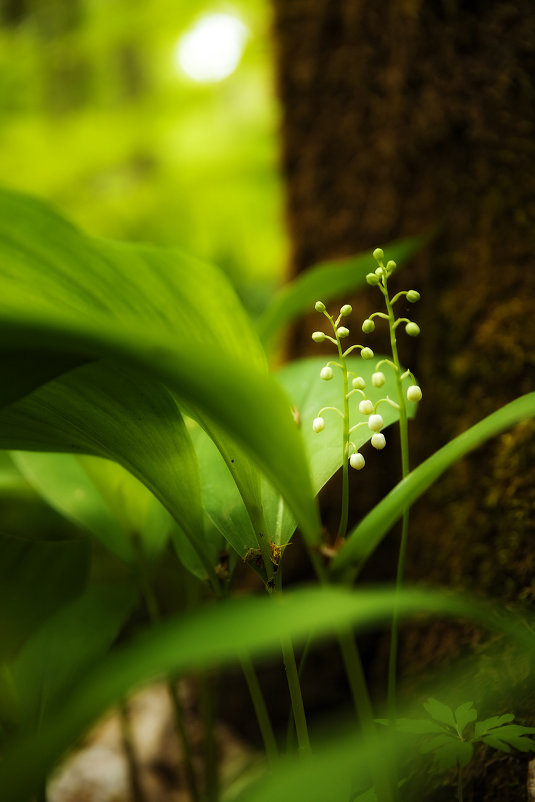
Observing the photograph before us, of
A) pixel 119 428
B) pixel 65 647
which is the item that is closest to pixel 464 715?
pixel 119 428

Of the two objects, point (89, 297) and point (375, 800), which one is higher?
point (89, 297)

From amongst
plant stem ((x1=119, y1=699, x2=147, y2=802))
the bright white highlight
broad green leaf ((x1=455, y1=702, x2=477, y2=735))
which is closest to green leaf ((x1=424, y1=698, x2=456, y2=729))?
broad green leaf ((x1=455, y1=702, x2=477, y2=735))

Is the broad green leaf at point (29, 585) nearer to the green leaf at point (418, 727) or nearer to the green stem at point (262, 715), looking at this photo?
the green stem at point (262, 715)

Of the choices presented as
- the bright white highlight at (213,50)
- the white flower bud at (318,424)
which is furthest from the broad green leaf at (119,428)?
the bright white highlight at (213,50)

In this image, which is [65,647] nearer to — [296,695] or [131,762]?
[131,762]

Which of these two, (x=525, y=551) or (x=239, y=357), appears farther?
(x=525, y=551)

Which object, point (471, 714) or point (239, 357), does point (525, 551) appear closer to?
point (471, 714)

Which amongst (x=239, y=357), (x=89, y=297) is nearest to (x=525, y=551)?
(x=239, y=357)

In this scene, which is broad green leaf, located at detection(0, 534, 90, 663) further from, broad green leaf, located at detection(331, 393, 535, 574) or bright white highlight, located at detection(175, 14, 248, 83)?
bright white highlight, located at detection(175, 14, 248, 83)
